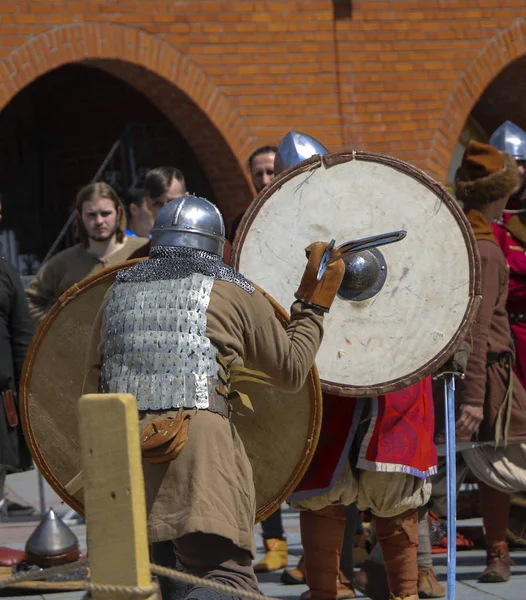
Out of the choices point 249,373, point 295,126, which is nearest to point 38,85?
point 295,126

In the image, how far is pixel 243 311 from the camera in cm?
373

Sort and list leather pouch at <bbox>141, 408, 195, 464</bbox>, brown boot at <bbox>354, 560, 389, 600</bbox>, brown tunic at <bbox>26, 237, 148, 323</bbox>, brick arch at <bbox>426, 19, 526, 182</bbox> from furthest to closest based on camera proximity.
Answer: brick arch at <bbox>426, 19, 526, 182</bbox>, brown tunic at <bbox>26, 237, 148, 323</bbox>, brown boot at <bbox>354, 560, 389, 600</bbox>, leather pouch at <bbox>141, 408, 195, 464</bbox>

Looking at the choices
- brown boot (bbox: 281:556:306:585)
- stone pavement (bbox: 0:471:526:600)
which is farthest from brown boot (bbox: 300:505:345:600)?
brown boot (bbox: 281:556:306:585)

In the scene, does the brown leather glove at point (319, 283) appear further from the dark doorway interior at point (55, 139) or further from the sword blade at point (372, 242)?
the dark doorway interior at point (55, 139)

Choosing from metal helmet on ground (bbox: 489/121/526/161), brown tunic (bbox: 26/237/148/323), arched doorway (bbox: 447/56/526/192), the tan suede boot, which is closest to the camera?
the tan suede boot

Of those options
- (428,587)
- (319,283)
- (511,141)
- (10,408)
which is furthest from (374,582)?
(511,141)

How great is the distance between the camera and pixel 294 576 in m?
5.42

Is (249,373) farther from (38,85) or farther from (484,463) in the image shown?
(38,85)

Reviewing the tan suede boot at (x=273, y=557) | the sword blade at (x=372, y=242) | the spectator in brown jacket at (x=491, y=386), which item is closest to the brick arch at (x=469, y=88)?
the spectator in brown jacket at (x=491, y=386)

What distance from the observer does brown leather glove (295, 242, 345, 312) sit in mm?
3949

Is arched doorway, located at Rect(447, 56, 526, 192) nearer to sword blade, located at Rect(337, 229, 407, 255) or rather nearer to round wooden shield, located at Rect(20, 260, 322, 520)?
sword blade, located at Rect(337, 229, 407, 255)

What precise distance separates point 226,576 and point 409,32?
6.69 metres

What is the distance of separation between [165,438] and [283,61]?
6.13 metres

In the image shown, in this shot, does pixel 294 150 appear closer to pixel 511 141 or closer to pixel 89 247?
pixel 89 247
